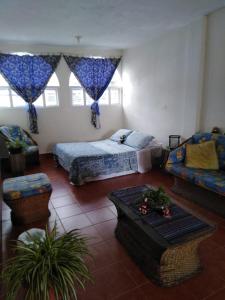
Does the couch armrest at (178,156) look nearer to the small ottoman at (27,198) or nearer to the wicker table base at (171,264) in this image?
the wicker table base at (171,264)

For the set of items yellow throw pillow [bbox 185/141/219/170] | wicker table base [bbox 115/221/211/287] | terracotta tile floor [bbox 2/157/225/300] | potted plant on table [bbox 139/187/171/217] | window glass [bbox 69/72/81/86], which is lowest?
terracotta tile floor [bbox 2/157/225/300]

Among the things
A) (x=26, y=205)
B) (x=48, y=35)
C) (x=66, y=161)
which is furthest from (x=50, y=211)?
(x=48, y=35)

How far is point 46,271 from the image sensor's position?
3.52 feet

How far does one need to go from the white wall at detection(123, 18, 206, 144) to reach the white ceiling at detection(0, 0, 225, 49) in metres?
A: 0.29

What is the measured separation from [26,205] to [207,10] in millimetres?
3580

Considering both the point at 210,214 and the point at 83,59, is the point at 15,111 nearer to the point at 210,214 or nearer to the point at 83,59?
the point at 83,59

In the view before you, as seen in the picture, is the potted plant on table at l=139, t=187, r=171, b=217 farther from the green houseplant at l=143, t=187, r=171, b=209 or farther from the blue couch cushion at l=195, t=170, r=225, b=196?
the blue couch cushion at l=195, t=170, r=225, b=196

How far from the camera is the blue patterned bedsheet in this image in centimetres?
379

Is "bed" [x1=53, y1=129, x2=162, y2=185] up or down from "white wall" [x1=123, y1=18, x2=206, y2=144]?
down

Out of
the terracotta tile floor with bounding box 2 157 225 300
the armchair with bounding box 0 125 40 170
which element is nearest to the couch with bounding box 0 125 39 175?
the armchair with bounding box 0 125 40 170

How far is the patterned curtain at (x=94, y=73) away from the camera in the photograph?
5.23 meters

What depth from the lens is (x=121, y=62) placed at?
5746 millimetres

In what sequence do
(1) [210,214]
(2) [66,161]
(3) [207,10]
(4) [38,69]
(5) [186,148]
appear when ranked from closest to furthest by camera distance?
(1) [210,214], (3) [207,10], (5) [186,148], (2) [66,161], (4) [38,69]

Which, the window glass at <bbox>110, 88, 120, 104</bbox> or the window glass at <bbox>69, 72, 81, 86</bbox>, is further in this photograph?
the window glass at <bbox>110, 88, 120, 104</bbox>
